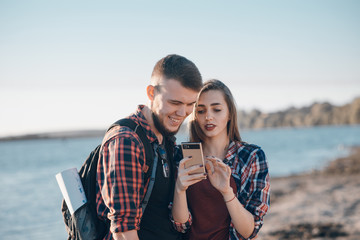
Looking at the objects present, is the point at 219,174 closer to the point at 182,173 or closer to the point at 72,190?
the point at 182,173

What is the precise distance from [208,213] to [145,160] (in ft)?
3.54

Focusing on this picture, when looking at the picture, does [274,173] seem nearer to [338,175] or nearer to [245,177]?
[338,175]

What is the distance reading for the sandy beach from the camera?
9055 mm

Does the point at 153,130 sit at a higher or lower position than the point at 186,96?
lower

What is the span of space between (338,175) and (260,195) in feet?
59.8

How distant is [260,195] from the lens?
2.89 metres

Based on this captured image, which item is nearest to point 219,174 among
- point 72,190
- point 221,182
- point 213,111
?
point 221,182

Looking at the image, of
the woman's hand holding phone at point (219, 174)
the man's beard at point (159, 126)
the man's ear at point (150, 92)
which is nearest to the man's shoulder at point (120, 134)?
the man's beard at point (159, 126)

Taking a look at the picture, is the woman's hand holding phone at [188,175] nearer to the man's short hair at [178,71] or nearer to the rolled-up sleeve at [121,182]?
the rolled-up sleeve at [121,182]

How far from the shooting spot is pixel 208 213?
3.09 m

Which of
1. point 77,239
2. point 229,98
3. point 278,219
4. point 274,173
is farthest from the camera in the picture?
point 274,173

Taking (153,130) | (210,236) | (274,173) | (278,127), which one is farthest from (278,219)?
(278,127)

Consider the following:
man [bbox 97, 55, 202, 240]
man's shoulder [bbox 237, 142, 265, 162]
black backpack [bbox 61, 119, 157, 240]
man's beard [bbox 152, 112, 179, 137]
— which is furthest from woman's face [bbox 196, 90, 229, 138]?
black backpack [bbox 61, 119, 157, 240]

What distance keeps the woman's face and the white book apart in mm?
1404
